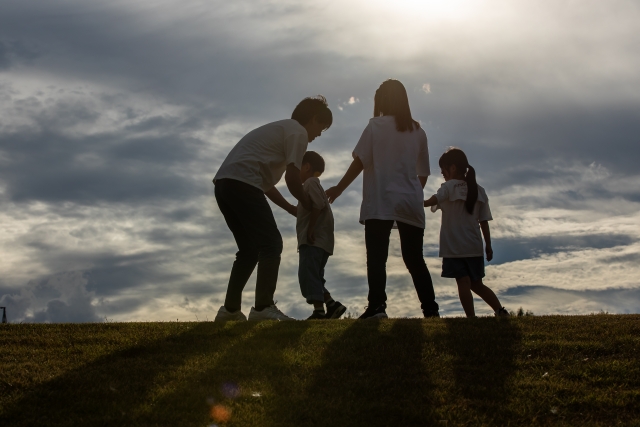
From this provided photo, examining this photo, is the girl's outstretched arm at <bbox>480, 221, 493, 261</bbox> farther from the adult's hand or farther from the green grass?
the adult's hand

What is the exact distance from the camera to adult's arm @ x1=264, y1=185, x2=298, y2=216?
8.81 m

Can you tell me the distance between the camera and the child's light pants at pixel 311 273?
29.9 feet

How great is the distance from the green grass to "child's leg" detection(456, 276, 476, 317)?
5.07ft

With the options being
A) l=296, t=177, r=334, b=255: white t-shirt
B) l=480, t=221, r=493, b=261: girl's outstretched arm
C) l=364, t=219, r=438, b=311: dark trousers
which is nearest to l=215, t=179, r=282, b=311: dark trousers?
l=364, t=219, r=438, b=311: dark trousers

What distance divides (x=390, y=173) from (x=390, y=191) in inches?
9.8

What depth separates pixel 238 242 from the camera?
8.29m

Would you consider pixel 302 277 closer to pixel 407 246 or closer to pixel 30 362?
pixel 407 246

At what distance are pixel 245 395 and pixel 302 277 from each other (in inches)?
155

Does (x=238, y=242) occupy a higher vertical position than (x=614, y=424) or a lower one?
higher

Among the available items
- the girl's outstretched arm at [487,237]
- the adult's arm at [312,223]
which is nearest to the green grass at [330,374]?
the adult's arm at [312,223]

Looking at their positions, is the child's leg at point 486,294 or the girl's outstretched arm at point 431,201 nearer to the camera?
the child's leg at point 486,294

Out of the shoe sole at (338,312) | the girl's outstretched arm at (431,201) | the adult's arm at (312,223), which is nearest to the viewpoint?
the adult's arm at (312,223)

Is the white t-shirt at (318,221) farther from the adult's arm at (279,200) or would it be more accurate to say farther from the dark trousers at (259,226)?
the dark trousers at (259,226)

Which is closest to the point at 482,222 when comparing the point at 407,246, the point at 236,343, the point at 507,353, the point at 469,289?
the point at 469,289
